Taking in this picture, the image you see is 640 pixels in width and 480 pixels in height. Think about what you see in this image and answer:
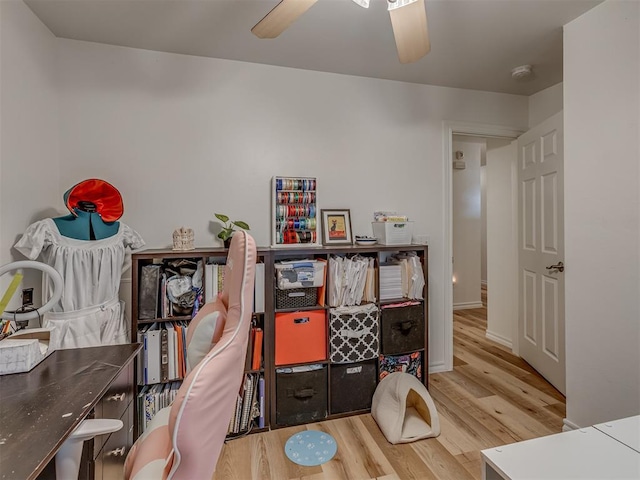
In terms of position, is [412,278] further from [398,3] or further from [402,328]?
Result: [398,3]

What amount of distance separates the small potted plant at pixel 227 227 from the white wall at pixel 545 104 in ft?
8.64

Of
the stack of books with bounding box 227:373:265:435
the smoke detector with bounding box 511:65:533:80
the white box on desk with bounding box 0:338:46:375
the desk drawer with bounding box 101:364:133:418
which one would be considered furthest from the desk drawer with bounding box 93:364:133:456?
the smoke detector with bounding box 511:65:533:80

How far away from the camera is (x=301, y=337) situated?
6.84 feet

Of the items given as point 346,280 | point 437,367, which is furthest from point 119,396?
point 437,367

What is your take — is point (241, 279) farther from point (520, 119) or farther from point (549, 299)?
point (520, 119)

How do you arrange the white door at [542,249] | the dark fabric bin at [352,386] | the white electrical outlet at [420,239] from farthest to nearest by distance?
the white electrical outlet at [420,239]
the white door at [542,249]
the dark fabric bin at [352,386]

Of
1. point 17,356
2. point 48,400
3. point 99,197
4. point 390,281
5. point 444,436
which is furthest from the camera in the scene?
point 390,281

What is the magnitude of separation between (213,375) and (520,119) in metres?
3.32

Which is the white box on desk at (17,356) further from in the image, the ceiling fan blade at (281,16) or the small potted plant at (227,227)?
the ceiling fan blade at (281,16)

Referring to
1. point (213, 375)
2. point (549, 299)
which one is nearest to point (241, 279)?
point (213, 375)

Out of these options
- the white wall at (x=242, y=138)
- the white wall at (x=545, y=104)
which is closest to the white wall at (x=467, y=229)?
the white wall at (x=545, y=104)

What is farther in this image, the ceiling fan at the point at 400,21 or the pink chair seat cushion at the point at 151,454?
the ceiling fan at the point at 400,21

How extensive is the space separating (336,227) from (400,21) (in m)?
1.35

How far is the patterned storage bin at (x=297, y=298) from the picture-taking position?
2070 mm
